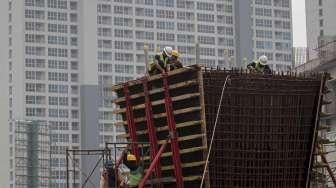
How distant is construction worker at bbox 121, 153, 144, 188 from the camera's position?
1400 centimetres

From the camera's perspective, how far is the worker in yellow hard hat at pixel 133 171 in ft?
46.0

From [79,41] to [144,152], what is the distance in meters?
115

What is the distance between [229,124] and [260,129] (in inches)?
25.0

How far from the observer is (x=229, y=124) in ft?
46.4

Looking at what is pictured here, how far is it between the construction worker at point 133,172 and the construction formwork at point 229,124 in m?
0.37

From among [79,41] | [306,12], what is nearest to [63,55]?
[79,41]

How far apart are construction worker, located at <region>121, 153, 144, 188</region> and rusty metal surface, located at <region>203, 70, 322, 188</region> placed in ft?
4.17

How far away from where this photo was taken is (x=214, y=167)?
13.9m

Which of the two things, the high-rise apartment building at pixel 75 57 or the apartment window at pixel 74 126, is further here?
the apartment window at pixel 74 126

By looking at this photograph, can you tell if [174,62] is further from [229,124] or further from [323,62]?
[323,62]

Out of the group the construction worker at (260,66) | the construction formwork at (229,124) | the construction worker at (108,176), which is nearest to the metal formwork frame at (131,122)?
the construction formwork at (229,124)

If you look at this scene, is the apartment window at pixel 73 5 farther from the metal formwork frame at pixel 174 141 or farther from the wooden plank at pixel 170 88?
the metal formwork frame at pixel 174 141

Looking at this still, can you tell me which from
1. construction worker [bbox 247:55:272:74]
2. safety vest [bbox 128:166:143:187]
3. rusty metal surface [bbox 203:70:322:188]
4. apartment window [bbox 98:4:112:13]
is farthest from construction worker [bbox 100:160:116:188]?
apartment window [bbox 98:4:112:13]

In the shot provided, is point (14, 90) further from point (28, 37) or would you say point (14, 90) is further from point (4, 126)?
point (4, 126)
